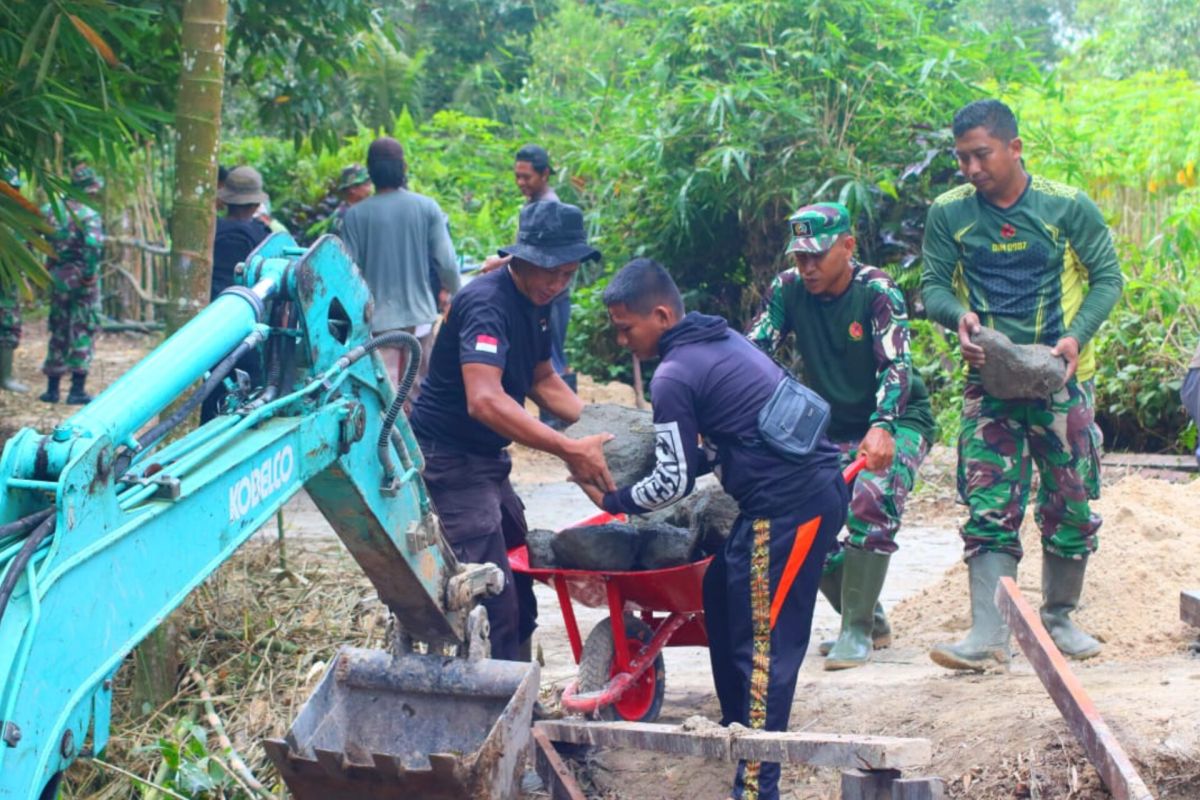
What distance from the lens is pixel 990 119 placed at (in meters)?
5.42

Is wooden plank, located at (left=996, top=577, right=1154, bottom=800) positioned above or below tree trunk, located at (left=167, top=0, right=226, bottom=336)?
below

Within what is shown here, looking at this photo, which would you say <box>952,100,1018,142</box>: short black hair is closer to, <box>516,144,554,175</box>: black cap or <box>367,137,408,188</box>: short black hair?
<box>367,137,408,188</box>: short black hair

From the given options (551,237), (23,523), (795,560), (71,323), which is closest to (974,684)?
(795,560)

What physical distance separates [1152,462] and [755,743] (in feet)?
20.3

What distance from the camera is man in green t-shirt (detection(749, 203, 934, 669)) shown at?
546cm

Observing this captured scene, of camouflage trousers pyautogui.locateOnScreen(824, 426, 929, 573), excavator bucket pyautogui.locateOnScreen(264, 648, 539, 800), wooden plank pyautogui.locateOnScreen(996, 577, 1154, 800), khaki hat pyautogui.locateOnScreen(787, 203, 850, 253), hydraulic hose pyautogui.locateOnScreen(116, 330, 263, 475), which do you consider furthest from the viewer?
camouflage trousers pyautogui.locateOnScreen(824, 426, 929, 573)

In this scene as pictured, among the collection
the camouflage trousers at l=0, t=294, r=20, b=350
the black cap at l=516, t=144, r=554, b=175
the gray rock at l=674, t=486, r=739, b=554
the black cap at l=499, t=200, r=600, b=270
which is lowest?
the camouflage trousers at l=0, t=294, r=20, b=350

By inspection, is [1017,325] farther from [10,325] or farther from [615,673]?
[10,325]

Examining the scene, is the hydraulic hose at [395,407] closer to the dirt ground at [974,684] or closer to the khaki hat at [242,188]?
the dirt ground at [974,684]

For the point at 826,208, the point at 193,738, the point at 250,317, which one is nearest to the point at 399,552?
the point at 250,317

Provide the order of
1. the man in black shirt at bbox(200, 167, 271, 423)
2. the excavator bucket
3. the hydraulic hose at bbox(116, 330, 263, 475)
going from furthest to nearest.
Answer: the man in black shirt at bbox(200, 167, 271, 423)
the excavator bucket
the hydraulic hose at bbox(116, 330, 263, 475)

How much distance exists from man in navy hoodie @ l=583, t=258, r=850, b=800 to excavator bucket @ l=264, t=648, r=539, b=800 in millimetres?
756

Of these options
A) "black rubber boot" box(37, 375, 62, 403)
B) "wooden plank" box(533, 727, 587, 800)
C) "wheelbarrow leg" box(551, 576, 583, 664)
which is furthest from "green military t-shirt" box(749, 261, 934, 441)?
"black rubber boot" box(37, 375, 62, 403)

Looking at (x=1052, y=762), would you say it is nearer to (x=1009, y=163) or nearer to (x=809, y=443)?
(x=809, y=443)
